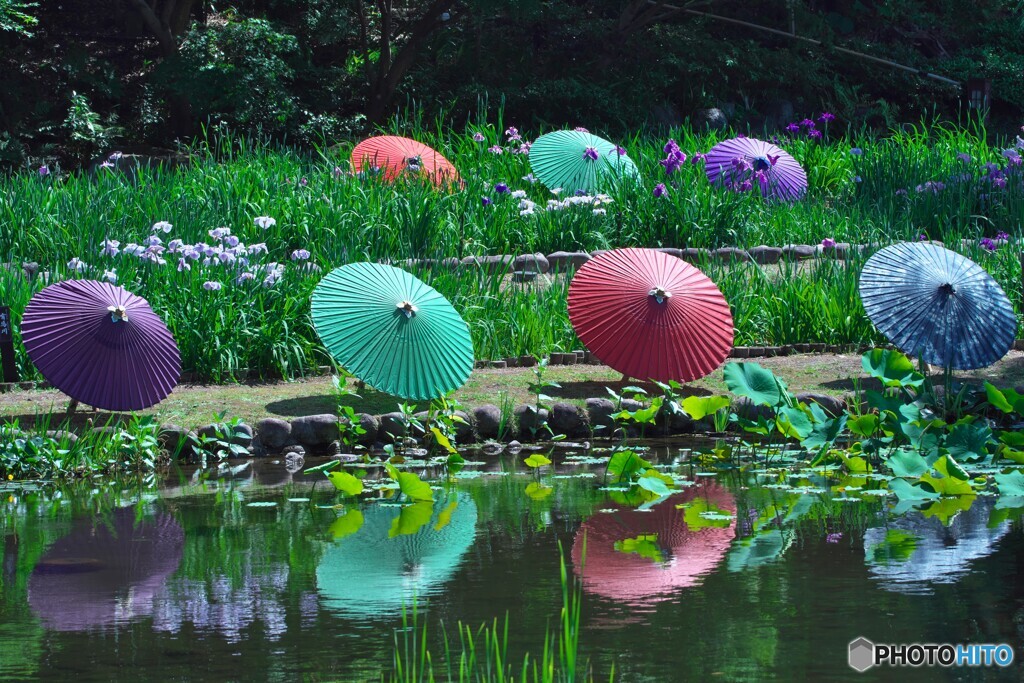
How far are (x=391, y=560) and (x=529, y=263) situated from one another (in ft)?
17.9

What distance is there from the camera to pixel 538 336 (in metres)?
8.90

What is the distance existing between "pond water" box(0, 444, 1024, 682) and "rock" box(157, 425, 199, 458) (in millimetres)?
424

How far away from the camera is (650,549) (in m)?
5.07

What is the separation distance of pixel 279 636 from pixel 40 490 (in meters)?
2.80

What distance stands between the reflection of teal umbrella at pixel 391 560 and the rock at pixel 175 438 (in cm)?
156

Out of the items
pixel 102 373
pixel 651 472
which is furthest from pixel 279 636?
pixel 102 373

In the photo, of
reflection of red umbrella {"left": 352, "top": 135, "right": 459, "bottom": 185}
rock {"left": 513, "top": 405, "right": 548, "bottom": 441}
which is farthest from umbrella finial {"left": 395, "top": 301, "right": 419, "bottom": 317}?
reflection of red umbrella {"left": 352, "top": 135, "right": 459, "bottom": 185}

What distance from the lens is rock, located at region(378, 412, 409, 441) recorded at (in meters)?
7.33

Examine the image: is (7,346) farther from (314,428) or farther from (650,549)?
(650,549)

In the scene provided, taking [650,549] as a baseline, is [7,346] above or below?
above

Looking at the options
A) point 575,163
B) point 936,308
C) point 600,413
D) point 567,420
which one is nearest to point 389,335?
point 567,420

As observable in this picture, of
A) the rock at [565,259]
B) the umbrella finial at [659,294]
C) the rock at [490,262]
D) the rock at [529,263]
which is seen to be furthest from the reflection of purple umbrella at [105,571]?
the rock at [565,259]

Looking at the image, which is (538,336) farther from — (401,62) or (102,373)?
(401,62)

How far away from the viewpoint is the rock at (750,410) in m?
7.76
